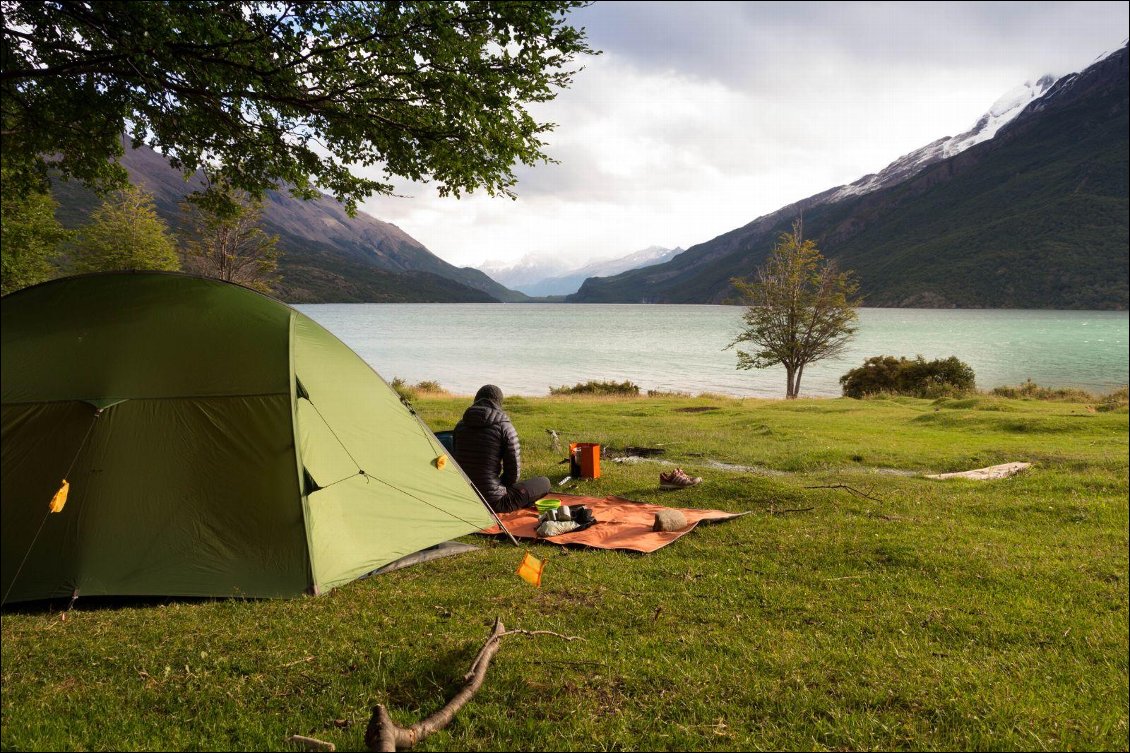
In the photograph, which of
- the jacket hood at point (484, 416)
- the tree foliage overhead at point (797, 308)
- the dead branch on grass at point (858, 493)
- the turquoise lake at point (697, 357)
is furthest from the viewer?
the turquoise lake at point (697, 357)

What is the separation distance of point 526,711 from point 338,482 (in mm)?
3494

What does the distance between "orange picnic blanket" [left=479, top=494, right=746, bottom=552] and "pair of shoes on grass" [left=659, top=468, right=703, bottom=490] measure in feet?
4.51

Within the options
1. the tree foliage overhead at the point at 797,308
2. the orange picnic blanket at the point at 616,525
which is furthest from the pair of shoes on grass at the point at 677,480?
the tree foliage overhead at the point at 797,308

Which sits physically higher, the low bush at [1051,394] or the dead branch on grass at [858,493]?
the dead branch on grass at [858,493]

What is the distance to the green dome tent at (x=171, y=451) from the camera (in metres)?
5.64

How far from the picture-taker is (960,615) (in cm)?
538

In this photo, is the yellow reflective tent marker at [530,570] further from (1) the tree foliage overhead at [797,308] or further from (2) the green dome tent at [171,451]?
(1) the tree foliage overhead at [797,308]

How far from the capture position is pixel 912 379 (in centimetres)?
3709

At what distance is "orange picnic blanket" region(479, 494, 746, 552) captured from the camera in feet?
24.8

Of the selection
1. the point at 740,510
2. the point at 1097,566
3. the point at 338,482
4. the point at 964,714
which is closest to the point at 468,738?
the point at 964,714

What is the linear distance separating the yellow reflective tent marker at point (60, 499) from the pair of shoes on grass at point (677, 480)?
26.8 ft

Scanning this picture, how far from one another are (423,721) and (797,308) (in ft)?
121

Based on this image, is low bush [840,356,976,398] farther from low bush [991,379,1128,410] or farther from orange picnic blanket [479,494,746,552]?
orange picnic blanket [479,494,746,552]

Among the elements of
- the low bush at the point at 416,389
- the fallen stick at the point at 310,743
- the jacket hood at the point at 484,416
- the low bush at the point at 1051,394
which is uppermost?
the jacket hood at the point at 484,416
